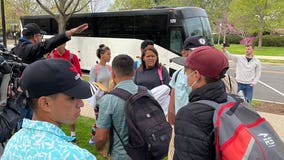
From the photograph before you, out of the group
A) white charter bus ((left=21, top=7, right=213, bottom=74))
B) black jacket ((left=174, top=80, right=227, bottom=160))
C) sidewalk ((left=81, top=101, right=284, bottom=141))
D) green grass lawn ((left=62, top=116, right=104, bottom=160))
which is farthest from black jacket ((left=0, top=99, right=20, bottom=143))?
white charter bus ((left=21, top=7, right=213, bottom=74))

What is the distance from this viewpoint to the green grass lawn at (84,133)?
5.28 metres

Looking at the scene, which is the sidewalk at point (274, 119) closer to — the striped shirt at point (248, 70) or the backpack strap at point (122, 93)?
the striped shirt at point (248, 70)

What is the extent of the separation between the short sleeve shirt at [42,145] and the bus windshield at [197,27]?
11331mm

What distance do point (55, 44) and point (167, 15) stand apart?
9601 mm

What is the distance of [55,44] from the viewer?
12.5ft

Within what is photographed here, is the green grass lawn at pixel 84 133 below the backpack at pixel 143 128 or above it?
below

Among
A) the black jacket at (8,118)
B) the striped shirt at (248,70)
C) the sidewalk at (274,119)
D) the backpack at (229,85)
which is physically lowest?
the sidewalk at (274,119)

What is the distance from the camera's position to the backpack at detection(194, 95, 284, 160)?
176 centimetres

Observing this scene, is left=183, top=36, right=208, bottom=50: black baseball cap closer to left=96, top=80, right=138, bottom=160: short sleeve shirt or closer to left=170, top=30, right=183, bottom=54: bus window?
left=96, top=80, right=138, bottom=160: short sleeve shirt

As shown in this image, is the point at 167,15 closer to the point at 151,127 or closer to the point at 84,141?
the point at 84,141

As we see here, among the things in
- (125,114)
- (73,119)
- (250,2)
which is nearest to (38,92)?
(73,119)

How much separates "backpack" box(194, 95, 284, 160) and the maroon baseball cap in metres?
0.28

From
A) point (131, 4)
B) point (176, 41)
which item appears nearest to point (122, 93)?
point (176, 41)

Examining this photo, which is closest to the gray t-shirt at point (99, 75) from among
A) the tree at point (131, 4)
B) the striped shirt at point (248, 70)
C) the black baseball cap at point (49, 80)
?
the striped shirt at point (248, 70)
